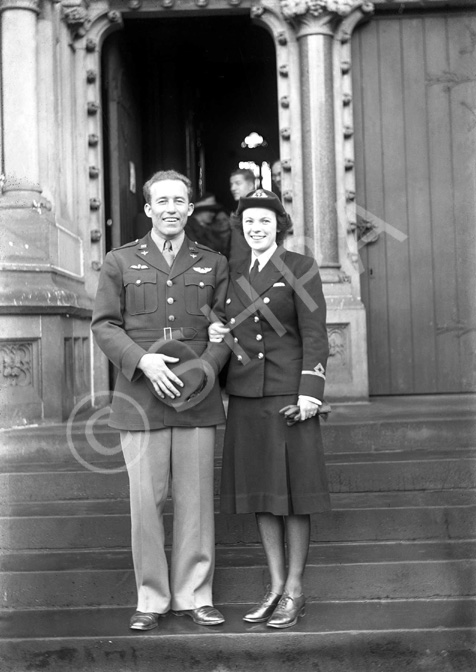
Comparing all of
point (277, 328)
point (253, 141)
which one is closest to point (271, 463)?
point (277, 328)

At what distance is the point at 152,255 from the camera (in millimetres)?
4180

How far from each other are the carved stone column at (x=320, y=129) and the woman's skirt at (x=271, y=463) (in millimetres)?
3230

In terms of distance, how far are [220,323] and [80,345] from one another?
9.45 feet

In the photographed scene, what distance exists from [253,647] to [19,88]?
440cm

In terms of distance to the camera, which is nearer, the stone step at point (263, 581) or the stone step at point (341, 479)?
the stone step at point (263, 581)

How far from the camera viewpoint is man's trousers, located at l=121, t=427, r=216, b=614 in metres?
3.99

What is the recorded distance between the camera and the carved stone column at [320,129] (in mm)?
7191

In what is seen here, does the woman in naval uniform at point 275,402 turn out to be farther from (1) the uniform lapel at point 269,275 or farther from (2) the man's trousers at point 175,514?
(2) the man's trousers at point 175,514

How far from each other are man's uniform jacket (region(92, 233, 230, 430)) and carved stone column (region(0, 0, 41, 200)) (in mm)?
2737

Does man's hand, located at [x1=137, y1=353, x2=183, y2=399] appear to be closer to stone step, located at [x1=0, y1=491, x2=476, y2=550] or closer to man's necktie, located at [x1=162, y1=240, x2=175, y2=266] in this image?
man's necktie, located at [x1=162, y1=240, x2=175, y2=266]

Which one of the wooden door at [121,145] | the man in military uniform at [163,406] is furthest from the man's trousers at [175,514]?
the wooden door at [121,145]

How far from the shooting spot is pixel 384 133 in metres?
7.50

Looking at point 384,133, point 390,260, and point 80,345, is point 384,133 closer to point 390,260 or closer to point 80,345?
point 390,260

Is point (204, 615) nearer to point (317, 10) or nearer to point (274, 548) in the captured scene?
point (274, 548)
